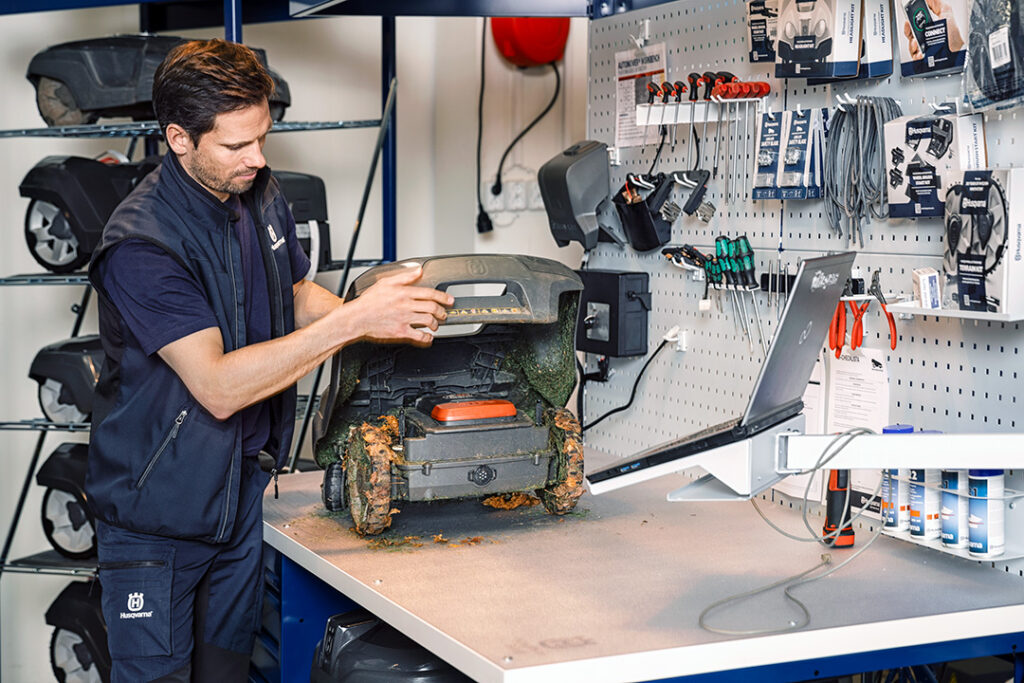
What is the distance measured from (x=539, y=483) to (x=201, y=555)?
63cm

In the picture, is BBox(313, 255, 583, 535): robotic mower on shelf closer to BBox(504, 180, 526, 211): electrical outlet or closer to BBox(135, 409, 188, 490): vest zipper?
BBox(135, 409, 188, 490): vest zipper

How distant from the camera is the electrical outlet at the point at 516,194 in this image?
3.90m

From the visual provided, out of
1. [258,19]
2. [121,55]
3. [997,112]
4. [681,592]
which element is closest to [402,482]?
[681,592]

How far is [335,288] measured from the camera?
13.1ft

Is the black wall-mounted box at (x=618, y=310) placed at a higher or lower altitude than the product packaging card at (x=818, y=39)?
lower

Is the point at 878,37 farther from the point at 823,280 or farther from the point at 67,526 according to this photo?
the point at 67,526

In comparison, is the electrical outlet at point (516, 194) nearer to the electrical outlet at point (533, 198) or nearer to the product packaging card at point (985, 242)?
the electrical outlet at point (533, 198)

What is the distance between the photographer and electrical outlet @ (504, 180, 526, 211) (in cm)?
390

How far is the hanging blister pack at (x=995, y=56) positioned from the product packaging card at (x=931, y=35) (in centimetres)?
5

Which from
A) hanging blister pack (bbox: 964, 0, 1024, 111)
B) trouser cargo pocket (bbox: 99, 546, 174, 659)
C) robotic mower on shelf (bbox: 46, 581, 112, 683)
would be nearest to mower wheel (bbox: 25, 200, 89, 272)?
robotic mower on shelf (bbox: 46, 581, 112, 683)

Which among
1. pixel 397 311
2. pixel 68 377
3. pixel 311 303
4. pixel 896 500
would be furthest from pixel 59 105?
pixel 896 500

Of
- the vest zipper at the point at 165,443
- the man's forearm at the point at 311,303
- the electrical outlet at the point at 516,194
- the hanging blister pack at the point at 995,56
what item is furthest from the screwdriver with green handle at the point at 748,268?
the electrical outlet at the point at 516,194

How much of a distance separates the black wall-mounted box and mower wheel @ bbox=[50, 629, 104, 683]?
1620mm

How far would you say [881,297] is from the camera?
75.1 inches
